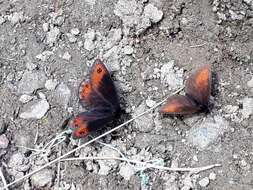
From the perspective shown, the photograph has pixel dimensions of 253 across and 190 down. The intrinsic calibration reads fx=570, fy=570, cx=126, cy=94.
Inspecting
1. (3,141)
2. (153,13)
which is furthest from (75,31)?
(3,141)

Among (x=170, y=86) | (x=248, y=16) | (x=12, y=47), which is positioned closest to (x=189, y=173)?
(x=170, y=86)

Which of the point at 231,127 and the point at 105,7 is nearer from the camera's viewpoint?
the point at 231,127

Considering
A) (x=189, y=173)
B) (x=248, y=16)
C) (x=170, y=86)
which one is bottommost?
(x=189, y=173)

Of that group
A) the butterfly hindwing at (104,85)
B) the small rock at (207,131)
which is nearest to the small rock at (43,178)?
the butterfly hindwing at (104,85)

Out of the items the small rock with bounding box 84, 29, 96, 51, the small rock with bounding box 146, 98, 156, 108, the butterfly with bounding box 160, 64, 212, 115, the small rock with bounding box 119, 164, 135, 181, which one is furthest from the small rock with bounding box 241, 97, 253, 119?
the small rock with bounding box 84, 29, 96, 51

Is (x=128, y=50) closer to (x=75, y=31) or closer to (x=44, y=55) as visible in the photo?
(x=75, y=31)

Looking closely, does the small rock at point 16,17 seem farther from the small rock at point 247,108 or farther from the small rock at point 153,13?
the small rock at point 247,108

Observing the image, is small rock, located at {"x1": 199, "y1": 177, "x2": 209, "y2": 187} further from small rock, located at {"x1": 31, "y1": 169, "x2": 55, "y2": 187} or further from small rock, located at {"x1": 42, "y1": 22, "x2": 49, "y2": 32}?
small rock, located at {"x1": 42, "y1": 22, "x2": 49, "y2": 32}

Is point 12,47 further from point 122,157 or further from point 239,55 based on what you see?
point 239,55
